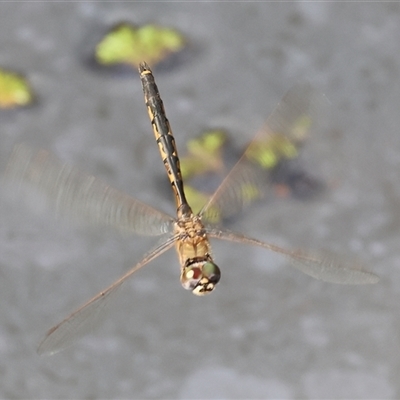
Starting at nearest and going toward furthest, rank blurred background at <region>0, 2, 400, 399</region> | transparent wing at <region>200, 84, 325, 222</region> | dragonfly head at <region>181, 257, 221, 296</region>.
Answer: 1. dragonfly head at <region>181, 257, 221, 296</region>
2. transparent wing at <region>200, 84, 325, 222</region>
3. blurred background at <region>0, 2, 400, 399</region>

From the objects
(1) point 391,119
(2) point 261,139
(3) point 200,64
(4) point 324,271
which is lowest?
(4) point 324,271

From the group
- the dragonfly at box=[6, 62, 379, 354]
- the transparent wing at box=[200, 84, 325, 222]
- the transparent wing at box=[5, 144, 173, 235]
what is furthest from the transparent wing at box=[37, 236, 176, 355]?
the transparent wing at box=[200, 84, 325, 222]

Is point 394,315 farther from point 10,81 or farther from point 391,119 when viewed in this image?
point 10,81

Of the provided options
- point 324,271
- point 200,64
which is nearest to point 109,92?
point 200,64

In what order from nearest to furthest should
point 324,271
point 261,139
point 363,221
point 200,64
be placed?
1. point 324,271
2. point 261,139
3. point 363,221
4. point 200,64

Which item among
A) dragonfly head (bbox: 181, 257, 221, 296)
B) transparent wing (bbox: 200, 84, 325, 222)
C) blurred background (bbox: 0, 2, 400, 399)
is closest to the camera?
dragonfly head (bbox: 181, 257, 221, 296)

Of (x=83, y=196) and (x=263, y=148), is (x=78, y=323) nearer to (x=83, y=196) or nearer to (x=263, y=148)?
(x=83, y=196)

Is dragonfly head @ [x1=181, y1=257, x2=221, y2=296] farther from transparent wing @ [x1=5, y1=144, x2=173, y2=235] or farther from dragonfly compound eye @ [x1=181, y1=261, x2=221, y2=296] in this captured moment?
transparent wing @ [x1=5, y1=144, x2=173, y2=235]
